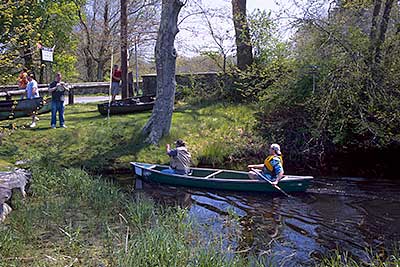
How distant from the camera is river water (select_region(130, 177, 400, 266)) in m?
7.18

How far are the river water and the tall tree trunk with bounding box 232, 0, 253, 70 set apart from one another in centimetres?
776

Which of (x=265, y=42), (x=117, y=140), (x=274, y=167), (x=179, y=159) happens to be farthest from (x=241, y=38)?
(x=274, y=167)

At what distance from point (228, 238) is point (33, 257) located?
302 cm

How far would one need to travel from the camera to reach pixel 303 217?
883 cm

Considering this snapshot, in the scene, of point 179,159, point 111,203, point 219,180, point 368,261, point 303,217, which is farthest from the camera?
point 179,159

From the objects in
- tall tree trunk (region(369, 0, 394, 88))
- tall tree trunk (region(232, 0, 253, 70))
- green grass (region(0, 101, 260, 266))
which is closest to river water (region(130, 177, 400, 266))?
green grass (region(0, 101, 260, 266))

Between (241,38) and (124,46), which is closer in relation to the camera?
(241,38)

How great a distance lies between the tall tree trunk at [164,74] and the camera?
13881 mm

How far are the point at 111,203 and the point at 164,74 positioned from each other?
21.4 feet

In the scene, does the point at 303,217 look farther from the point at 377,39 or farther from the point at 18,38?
the point at 377,39

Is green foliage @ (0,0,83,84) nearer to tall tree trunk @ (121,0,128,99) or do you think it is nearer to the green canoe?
the green canoe

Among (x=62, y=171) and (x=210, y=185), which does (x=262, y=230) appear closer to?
(x=210, y=185)

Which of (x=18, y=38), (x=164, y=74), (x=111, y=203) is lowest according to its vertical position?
(x=111, y=203)

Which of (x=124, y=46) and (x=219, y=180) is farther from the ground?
(x=124, y=46)
